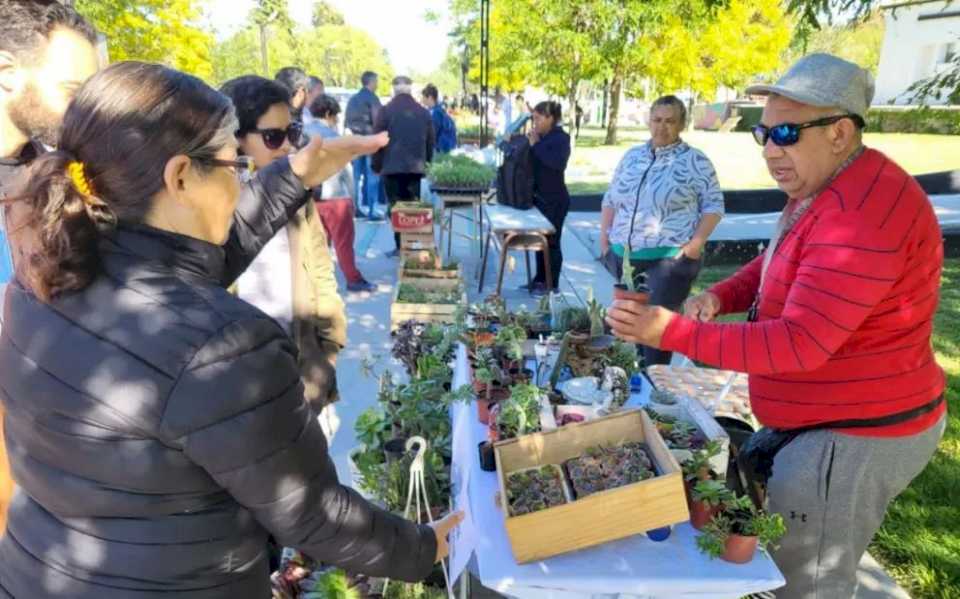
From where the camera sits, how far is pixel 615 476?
1672 millimetres

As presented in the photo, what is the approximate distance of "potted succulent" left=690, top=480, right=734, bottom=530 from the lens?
165 centimetres

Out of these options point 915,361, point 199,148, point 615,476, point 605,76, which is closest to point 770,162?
point 915,361

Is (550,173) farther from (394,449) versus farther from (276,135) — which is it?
(394,449)

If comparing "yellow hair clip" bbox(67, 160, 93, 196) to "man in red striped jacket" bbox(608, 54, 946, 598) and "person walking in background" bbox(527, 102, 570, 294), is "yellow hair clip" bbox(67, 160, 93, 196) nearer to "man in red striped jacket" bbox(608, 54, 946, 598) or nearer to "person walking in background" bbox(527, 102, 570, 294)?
"man in red striped jacket" bbox(608, 54, 946, 598)

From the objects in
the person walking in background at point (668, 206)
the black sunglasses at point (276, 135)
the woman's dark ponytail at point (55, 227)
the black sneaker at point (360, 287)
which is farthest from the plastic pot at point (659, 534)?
the black sneaker at point (360, 287)

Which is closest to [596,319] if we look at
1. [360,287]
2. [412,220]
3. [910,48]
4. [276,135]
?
[276,135]

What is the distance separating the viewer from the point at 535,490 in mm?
1688

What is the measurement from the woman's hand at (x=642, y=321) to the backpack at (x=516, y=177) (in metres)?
4.38

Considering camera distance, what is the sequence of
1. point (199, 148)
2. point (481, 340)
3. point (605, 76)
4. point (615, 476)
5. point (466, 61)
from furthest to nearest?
point (466, 61)
point (605, 76)
point (481, 340)
point (615, 476)
point (199, 148)

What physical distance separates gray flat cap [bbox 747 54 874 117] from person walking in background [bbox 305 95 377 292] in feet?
14.8

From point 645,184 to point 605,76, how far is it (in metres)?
14.0

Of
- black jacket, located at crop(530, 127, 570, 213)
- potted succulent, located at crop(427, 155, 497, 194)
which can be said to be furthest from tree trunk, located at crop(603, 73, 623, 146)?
black jacket, located at crop(530, 127, 570, 213)

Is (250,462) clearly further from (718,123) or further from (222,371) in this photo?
(718,123)

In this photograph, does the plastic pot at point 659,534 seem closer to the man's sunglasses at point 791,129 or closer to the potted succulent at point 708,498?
the potted succulent at point 708,498
